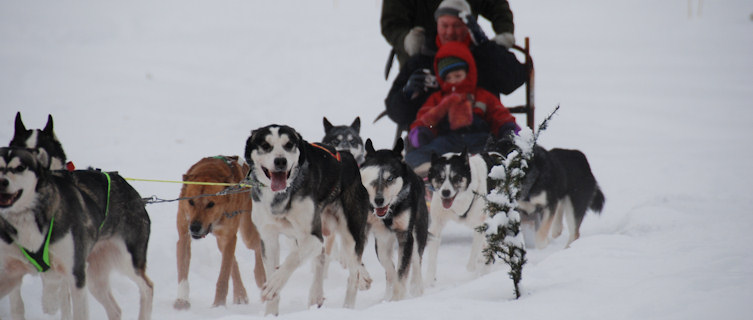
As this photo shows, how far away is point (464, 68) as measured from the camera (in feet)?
19.6

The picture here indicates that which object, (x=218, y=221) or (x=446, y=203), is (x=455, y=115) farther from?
(x=218, y=221)

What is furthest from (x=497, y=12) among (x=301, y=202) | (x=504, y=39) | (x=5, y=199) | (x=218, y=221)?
(x=5, y=199)

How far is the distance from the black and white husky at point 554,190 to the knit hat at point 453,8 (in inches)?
59.4

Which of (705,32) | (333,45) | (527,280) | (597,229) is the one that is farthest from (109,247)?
(705,32)

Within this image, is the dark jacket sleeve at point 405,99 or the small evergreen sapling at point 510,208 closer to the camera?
the small evergreen sapling at point 510,208

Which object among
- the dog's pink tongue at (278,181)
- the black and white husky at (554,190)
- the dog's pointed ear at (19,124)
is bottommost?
the black and white husky at (554,190)

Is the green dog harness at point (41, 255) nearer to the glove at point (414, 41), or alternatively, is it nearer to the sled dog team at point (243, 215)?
the sled dog team at point (243, 215)

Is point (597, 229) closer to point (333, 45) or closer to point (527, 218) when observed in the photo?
point (527, 218)

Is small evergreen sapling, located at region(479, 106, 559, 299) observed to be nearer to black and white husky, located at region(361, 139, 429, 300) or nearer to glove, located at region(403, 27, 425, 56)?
black and white husky, located at region(361, 139, 429, 300)

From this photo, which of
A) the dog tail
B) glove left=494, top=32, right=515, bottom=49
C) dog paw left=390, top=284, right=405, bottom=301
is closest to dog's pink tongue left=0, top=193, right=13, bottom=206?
dog paw left=390, top=284, right=405, bottom=301

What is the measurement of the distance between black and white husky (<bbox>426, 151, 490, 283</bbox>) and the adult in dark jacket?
105cm

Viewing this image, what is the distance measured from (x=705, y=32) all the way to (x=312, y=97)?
11963 mm

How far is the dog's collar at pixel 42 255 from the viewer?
9.62 ft

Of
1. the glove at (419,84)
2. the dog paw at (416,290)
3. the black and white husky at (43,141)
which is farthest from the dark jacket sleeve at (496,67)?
the black and white husky at (43,141)
